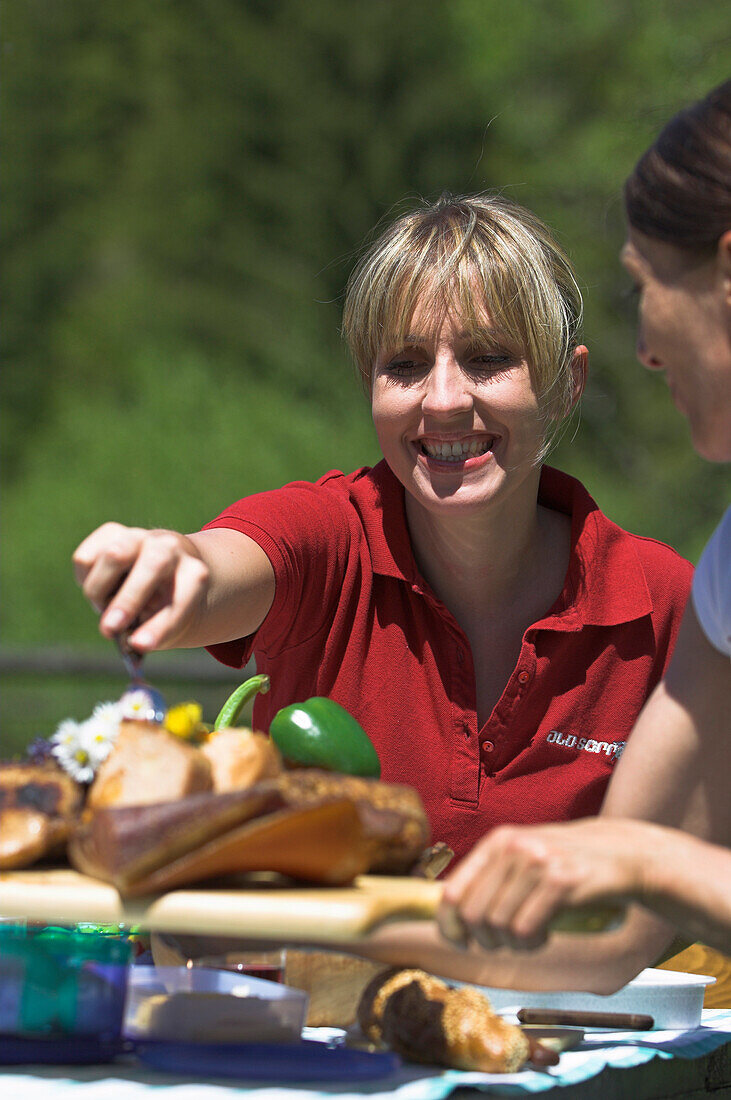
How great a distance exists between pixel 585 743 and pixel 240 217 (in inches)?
543

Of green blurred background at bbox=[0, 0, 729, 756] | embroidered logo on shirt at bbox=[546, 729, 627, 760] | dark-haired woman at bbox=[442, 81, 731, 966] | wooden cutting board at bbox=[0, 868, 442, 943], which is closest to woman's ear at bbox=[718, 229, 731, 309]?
dark-haired woman at bbox=[442, 81, 731, 966]

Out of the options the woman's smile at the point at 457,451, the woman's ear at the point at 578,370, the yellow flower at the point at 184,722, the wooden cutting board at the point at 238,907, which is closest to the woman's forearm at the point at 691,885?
the wooden cutting board at the point at 238,907

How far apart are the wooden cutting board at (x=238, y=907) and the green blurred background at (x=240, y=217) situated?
12.3m

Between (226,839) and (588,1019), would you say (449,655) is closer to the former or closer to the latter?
(588,1019)

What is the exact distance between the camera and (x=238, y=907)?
1.14 meters

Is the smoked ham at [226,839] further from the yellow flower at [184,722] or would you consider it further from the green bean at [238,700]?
the green bean at [238,700]

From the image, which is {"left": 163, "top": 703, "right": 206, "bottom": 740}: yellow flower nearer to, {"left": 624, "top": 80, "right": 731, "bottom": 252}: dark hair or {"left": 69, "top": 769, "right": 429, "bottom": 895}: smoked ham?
{"left": 69, "top": 769, "right": 429, "bottom": 895}: smoked ham

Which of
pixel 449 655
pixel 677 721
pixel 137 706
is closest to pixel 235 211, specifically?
pixel 449 655

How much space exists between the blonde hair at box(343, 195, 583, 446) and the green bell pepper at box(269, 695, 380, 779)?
94cm

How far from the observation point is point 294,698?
252cm

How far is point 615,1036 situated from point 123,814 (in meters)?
0.71

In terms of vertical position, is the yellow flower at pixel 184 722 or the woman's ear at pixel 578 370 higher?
the woman's ear at pixel 578 370

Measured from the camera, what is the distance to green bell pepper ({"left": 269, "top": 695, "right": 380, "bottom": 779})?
154cm

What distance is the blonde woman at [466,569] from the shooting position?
226 centimetres
